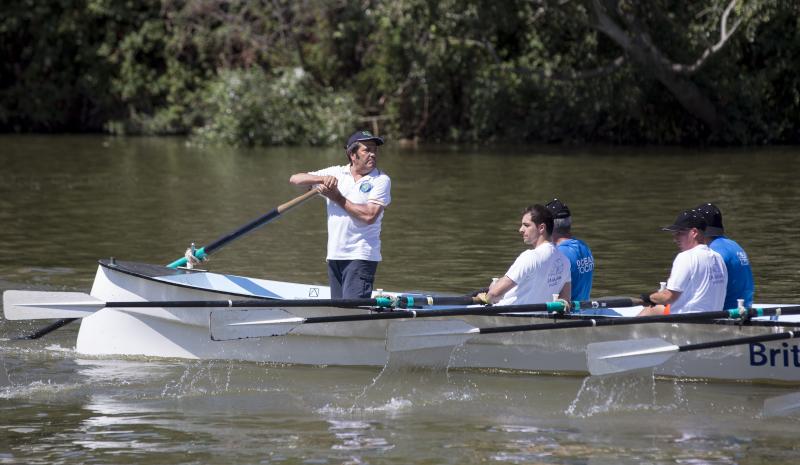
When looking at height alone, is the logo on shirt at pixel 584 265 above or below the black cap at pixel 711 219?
below

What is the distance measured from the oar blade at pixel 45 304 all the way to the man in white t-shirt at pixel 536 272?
3310 millimetres

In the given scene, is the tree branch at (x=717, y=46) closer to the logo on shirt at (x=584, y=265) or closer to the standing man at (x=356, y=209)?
the logo on shirt at (x=584, y=265)

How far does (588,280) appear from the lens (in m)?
11.0

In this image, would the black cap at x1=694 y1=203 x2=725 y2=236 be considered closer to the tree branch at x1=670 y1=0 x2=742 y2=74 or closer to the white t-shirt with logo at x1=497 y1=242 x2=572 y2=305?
the white t-shirt with logo at x1=497 y1=242 x2=572 y2=305

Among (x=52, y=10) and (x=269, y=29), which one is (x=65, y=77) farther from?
(x=269, y=29)

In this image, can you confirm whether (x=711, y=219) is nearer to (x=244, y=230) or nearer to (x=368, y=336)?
(x=368, y=336)

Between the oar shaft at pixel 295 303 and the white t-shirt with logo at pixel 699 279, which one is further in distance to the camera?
the oar shaft at pixel 295 303

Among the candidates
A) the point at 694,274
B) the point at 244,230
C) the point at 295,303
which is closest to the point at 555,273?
the point at 694,274

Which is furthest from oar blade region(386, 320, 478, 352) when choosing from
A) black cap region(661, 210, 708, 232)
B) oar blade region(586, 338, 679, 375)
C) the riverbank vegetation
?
the riverbank vegetation

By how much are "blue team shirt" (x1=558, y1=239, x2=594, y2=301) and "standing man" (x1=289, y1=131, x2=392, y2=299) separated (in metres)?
1.54

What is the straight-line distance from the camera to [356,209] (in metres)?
10.7

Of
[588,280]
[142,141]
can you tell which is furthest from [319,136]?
[588,280]

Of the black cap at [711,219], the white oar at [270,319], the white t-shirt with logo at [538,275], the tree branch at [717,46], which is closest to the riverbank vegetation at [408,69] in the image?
the tree branch at [717,46]

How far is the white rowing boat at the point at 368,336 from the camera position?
10.1 metres
